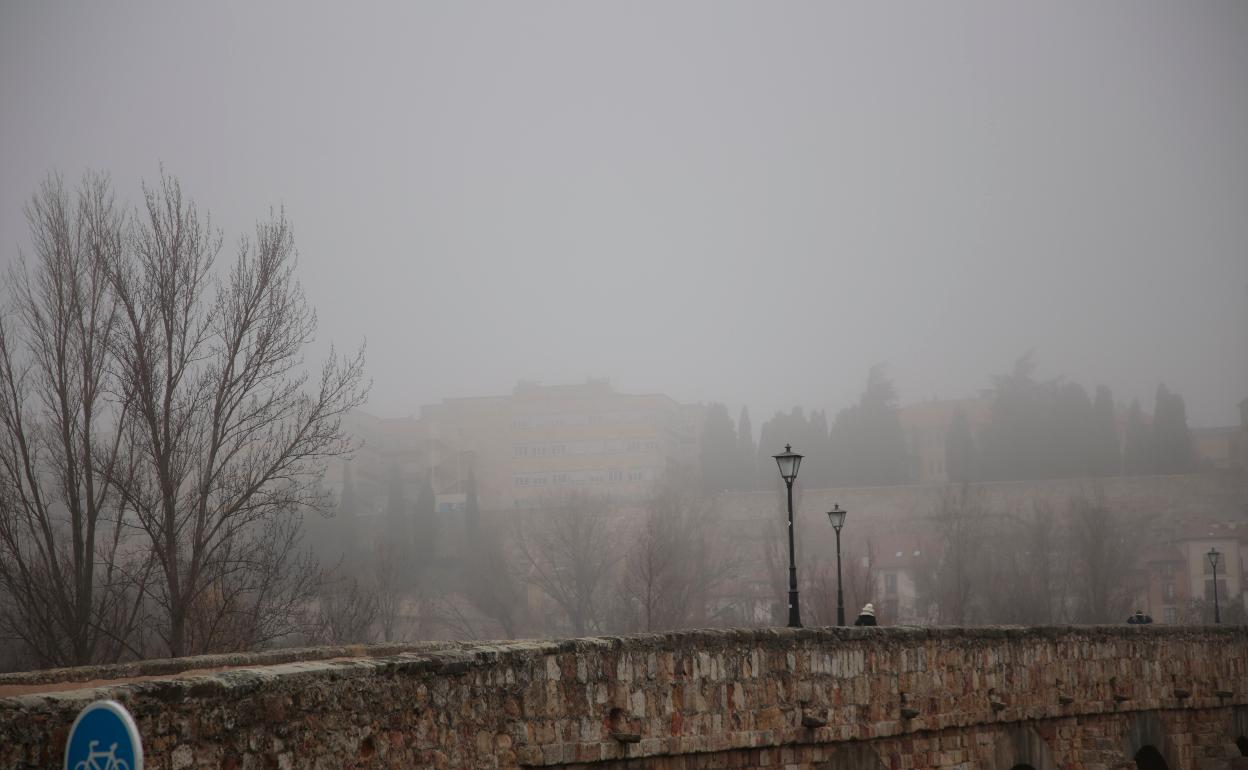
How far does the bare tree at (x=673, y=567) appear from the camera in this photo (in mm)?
56406

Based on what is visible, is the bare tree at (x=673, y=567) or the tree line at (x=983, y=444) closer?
the bare tree at (x=673, y=567)

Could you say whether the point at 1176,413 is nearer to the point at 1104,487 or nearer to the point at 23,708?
the point at 1104,487

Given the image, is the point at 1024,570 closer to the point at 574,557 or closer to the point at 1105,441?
the point at 574,557

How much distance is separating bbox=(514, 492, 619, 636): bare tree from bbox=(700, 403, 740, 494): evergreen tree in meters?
29.2

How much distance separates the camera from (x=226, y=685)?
21.1 ft

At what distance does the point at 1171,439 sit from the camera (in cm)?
11100

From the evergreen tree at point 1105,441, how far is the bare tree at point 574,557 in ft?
152

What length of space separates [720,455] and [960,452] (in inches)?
908

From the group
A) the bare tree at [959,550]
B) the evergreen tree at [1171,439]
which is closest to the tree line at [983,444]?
the evergreen tree at [1171,439]

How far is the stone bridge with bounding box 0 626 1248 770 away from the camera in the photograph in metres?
6.50

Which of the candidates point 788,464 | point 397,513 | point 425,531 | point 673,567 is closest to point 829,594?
point 673,567

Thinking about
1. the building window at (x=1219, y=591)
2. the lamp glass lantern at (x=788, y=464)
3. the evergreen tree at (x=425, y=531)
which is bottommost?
the building window at (x=1219, y=591)

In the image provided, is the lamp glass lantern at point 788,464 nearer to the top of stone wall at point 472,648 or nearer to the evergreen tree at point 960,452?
the top of stone wall at point 472,648

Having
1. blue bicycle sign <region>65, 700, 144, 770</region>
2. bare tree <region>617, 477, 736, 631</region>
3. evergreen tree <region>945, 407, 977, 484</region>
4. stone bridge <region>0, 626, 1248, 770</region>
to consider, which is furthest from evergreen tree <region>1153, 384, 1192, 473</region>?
blue bicycle sign <region>65, 700, 144, 770</region>
